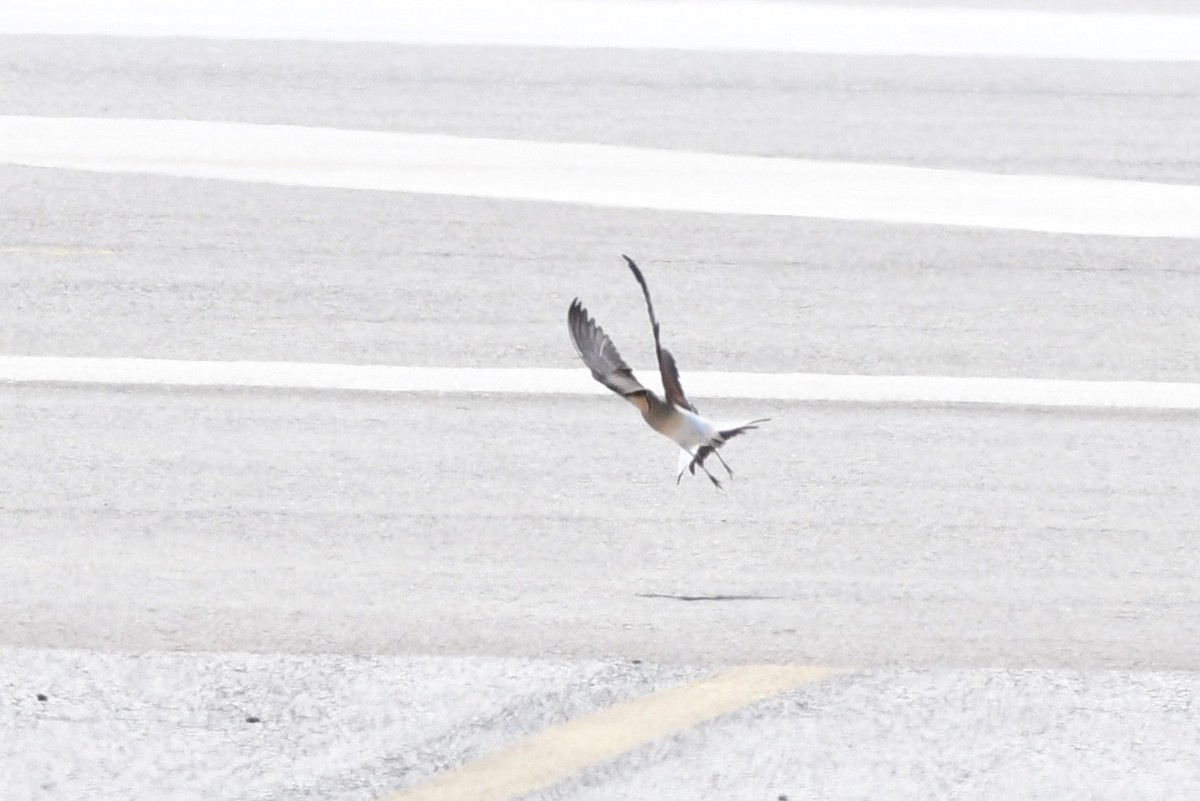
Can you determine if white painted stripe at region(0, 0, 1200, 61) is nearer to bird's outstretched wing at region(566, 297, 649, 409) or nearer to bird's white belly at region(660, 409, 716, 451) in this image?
bird's outstretched wing at region(566, 297, 649, 409)

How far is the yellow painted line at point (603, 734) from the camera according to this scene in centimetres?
469

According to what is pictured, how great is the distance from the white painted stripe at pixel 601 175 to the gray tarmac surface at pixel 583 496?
6.6 inches

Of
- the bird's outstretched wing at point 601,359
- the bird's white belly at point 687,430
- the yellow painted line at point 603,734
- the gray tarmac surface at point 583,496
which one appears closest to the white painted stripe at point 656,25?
the gray tarmac surface at point 583,496

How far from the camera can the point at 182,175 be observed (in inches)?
370

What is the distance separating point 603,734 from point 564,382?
2572mm

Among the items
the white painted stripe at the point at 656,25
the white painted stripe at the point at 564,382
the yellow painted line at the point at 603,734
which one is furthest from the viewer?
the white painted stripe at the point at 656,25

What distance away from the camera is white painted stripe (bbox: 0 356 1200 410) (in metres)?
7.21

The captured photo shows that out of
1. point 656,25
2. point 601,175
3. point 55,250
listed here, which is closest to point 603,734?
point 55,250

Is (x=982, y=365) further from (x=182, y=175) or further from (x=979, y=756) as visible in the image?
(x=182, y=175)

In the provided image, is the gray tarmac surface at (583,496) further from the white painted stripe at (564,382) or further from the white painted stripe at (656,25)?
the white painted stripe at (656,25)

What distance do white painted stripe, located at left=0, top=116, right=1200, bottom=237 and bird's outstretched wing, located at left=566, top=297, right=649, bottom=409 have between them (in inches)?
217

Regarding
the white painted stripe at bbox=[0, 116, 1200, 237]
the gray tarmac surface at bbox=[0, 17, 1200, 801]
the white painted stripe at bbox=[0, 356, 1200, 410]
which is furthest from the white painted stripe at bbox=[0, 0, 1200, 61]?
the white painted stripe at bbox=[0, 356, 1200, 410]

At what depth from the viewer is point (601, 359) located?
3543mm

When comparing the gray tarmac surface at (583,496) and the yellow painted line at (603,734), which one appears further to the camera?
the gray tarmac surface at (583,496)
